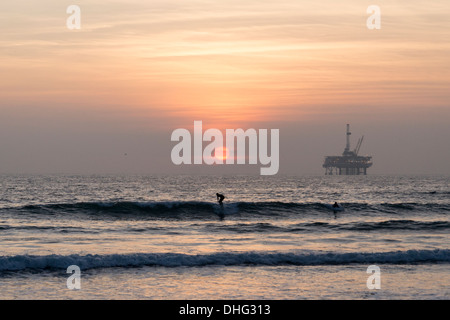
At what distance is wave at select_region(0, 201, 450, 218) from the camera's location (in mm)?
50375

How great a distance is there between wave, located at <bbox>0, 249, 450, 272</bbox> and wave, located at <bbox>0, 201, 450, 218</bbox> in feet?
83.8

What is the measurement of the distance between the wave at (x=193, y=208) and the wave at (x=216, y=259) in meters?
25.5

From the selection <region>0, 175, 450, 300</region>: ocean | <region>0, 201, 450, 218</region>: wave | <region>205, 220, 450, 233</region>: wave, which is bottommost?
<region>0, 201, 450, 218</region>: wave

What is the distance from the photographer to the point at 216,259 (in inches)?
939

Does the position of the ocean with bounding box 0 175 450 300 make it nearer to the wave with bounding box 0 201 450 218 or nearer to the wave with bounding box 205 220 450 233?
the wave with bounding box 205 220 450 233

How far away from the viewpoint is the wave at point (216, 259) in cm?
2233

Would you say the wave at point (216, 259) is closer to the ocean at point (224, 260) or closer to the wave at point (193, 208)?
the ocean at point (224, 260)

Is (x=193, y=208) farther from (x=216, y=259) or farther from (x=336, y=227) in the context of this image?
(x=216, y=259)

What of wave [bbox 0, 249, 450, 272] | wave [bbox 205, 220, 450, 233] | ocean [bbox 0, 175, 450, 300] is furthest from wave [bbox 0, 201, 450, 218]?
wave [bbox 0, 249, 450, 272]

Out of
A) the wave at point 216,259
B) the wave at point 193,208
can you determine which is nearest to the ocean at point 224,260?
the wave at point 216,259

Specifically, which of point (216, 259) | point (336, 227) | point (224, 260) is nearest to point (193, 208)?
point (336, 227)
